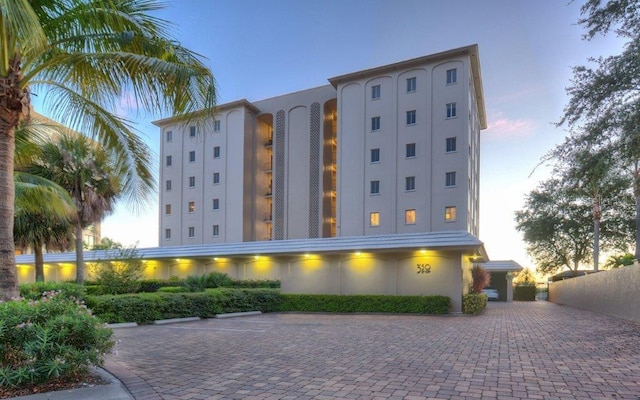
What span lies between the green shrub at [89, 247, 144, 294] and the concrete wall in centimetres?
2034

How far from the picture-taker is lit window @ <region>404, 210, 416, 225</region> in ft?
110

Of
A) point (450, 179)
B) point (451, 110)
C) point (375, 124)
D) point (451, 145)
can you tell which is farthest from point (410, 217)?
point (451, 110)

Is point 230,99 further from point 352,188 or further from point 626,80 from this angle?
point 626,80

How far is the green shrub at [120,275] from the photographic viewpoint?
837 inches

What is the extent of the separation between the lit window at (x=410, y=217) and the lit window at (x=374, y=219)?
2080 millimetres

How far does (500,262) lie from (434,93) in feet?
55.3

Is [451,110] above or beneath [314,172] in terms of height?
above

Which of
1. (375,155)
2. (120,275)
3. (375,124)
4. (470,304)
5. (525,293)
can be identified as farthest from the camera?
(525,293)

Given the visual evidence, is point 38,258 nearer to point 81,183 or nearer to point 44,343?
point 81,183

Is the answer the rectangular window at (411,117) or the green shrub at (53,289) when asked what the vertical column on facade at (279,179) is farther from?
the green shrub at (53,289)

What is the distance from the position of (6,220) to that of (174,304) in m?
9.72

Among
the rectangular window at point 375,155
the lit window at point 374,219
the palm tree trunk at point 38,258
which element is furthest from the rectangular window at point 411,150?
the palm tree trunk at point 38,258

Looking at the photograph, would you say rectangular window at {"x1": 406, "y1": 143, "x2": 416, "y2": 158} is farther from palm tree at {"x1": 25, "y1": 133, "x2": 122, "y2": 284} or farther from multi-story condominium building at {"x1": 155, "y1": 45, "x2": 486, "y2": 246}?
palm tree at {"x1": 25, "y1": 133, "x2": 122, "y2": 284}

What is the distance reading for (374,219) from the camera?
34906mm
